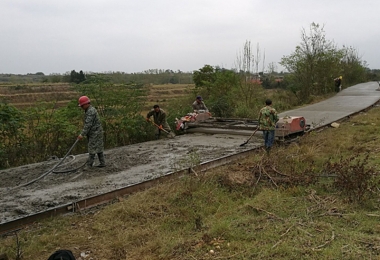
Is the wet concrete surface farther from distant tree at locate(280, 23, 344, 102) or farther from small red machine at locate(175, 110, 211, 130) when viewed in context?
distant tree at locate(280, 23, 344, 102)

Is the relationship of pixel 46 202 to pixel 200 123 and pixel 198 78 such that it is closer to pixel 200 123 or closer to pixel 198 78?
pixel 200 123

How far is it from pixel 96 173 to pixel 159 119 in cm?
434

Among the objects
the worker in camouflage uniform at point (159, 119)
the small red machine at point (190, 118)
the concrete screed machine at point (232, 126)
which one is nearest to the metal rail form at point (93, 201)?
the concrete screed machine at point (232, 126)

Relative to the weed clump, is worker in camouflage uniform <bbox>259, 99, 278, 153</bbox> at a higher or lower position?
higher

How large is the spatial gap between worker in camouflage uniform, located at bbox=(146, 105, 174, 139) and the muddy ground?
39.3 inches

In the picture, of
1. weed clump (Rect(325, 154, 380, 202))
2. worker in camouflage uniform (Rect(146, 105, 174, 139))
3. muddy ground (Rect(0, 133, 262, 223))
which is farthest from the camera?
worker in camouflage uniform (Rect(146, 105, 174, 139))

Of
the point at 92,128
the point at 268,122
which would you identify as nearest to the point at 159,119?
the point at 268,122

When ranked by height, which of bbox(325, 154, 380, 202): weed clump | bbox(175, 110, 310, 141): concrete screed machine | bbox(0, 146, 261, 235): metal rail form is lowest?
bbox(0, 146, 261, 235): metal rail form

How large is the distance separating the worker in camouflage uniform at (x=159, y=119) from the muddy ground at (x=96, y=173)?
998 mm

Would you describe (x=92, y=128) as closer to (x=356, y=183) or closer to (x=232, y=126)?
(x=356, y=183)

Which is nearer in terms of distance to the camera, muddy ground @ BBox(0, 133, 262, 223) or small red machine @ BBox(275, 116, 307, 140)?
muddy ground @ BBox(0, 133, 262, 223)

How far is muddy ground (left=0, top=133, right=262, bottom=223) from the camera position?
562 centimetres

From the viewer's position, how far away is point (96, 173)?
7051 millimetres

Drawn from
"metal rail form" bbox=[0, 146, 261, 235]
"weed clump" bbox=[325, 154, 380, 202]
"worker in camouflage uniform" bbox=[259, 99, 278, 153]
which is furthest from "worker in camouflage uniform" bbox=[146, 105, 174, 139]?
"weed clump" bbox=[325, 154, 380, 202]
